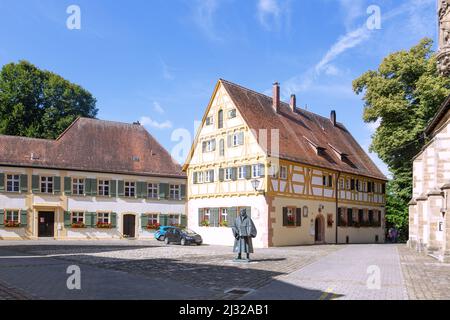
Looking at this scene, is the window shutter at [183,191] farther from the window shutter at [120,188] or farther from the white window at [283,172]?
the white window at [283,172]

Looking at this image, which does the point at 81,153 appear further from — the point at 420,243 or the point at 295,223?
the point at 420,243

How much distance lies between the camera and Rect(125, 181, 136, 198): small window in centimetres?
3862

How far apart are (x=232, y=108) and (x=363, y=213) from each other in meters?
14.6

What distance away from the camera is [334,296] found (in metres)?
9.64

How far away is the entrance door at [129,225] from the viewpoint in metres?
38.3

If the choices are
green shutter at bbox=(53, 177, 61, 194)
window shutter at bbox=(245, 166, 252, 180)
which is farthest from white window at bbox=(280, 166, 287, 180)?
green shutter at bbox=(53, 177, 61, 194)

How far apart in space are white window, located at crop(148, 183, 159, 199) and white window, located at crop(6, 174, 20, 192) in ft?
31.7

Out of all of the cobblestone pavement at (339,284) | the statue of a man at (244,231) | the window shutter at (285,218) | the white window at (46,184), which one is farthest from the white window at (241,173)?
the cobblestone pavement at (339,284)

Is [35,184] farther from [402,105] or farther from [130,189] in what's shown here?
[402,105]

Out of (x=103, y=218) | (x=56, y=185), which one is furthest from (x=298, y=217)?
(x=56, y=185)

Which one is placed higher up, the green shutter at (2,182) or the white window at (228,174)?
the white window at (228,174)

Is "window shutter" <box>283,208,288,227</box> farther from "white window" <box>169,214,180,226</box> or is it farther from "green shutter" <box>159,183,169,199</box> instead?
"green shutter" <box>159,183,169,199</box>

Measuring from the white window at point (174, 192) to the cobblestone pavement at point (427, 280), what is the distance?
2562 centimetres
